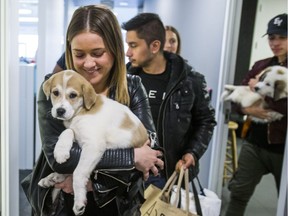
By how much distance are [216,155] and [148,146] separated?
0.61 m

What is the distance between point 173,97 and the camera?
1.23 metres

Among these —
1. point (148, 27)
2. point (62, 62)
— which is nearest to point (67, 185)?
point (62, 62)

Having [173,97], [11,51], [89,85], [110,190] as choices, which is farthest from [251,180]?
[11,51]

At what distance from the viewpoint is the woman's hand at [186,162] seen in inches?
50.2

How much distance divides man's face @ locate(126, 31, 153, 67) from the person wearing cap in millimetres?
541

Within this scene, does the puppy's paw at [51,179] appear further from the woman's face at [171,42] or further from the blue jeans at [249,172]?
the blue jeans at [249,172]

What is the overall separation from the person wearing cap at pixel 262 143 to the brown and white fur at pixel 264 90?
0.02m

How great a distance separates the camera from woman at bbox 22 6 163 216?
87 centimetres

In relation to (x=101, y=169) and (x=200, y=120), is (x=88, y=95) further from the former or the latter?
(x=200, y=120)

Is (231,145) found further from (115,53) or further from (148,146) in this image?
(115,53)

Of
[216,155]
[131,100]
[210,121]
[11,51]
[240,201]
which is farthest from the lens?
[240,201]

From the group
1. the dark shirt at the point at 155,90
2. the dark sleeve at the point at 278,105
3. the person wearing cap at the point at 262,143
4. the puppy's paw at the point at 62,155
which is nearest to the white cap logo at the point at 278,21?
the person wearing cap at the point at 262,143

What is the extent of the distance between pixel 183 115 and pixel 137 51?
1.13ft

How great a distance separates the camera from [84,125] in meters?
0.90
